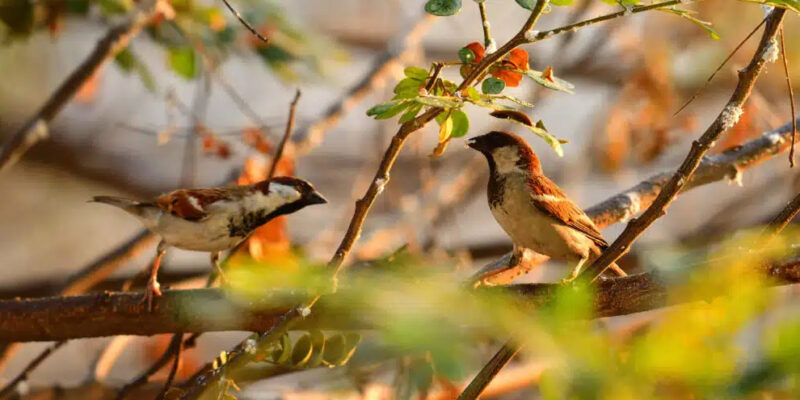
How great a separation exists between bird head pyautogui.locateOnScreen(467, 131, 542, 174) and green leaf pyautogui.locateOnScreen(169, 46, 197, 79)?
3.09 feet

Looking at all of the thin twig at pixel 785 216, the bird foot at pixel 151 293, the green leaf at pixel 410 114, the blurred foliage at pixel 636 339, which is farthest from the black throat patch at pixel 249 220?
the blurred foliage at pixel 636 339

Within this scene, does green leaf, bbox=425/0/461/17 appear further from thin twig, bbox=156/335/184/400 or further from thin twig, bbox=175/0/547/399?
thin twig, bbox=156/335/184/400

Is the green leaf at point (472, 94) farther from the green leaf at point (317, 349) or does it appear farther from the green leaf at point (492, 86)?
the green leaf at point (317, 349)

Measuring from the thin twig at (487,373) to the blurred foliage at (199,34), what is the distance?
4.77 feet

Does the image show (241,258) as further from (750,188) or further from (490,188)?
(750,188)

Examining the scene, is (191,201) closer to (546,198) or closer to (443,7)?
(546,198)

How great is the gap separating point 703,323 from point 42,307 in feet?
4.73

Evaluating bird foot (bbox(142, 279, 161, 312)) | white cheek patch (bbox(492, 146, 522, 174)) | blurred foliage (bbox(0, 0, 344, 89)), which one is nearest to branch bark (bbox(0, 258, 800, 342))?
bird foot (bbox(142, 279, 161, 312))

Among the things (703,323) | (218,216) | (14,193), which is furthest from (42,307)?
(14,193)

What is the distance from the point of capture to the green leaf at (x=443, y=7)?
0.90 m

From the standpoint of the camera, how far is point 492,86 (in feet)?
3.11

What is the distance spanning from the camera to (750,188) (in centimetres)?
418

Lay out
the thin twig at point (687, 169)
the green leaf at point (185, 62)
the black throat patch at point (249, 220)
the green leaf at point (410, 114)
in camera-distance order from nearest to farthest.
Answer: the green leaf at point (410, 114), the thin twig at point (687, 169), the black throat patch at point (249, 220), the green leaf at point (185, 62)

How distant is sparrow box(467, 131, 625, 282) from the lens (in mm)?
1719
